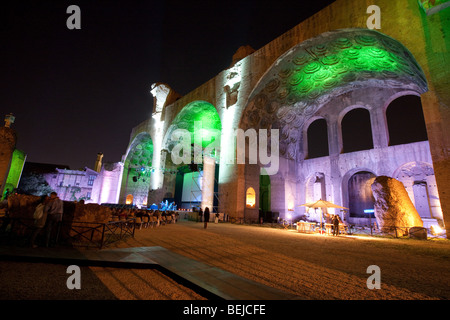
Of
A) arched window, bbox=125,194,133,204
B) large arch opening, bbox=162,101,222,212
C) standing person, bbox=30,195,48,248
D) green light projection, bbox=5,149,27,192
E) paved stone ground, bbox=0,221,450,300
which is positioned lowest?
paved stone ground, bbox=0,221,450,300

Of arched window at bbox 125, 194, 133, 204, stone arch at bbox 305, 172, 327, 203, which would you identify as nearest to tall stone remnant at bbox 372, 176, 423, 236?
stone arch at bbox 305, 172, 327, 203

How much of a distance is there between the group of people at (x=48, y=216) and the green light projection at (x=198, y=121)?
17940 millimetres

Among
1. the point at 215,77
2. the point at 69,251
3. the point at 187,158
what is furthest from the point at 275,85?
the point at 69,251

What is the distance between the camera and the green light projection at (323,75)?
39.6ft

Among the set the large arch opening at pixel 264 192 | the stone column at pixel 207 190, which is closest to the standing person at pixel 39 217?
the stone column at pixel 207 190

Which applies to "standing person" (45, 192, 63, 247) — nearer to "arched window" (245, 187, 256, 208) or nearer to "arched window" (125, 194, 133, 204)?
"arched window" (245, 187, 256, 208)

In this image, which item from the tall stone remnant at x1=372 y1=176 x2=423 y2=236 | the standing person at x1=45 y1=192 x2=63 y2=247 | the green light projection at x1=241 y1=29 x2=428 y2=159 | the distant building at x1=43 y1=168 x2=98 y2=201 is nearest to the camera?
the standing person at x1=45 y1=192 x2=63 y2=247

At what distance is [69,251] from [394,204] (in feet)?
45.9

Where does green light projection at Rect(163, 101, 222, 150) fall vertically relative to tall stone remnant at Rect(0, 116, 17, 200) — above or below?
above

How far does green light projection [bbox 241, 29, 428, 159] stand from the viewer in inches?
476

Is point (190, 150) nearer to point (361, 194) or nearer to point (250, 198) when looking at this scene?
point (250, 198)

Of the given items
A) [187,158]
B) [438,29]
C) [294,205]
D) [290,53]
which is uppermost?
[290,53]

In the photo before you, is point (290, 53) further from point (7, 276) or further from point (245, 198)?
point (7, 276)

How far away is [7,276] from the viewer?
2.99 metres
